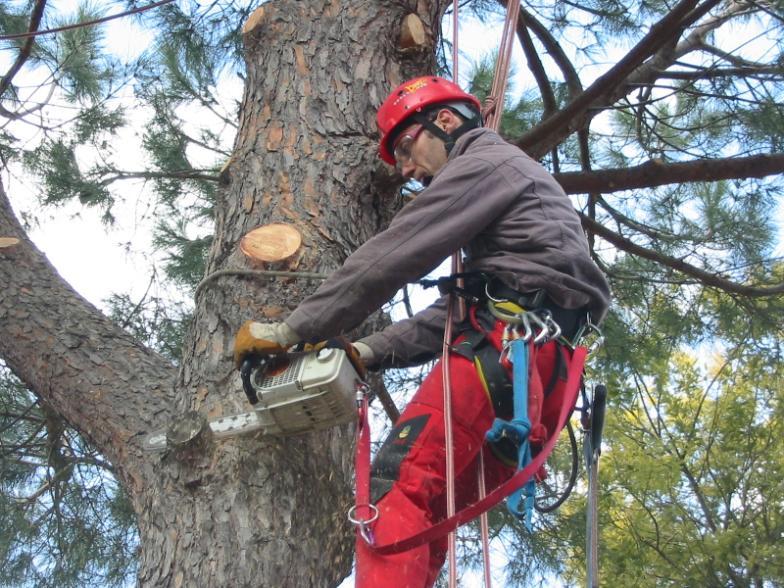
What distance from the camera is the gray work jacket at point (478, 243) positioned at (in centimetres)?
192

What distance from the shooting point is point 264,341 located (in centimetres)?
192

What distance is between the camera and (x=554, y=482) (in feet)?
14.8

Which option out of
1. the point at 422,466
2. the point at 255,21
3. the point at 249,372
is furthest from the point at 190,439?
the point at 255,21

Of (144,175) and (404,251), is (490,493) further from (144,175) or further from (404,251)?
(144,175)

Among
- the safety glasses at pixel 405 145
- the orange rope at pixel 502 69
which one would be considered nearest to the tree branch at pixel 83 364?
the safety glasses at pixel 405 145

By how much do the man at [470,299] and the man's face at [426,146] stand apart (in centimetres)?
12

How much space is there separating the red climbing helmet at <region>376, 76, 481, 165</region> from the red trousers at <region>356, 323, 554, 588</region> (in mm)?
621

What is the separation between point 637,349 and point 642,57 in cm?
154

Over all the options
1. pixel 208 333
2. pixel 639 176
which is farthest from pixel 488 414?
pixel 639 176

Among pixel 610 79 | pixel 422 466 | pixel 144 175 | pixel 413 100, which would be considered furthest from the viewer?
pixel 144 175

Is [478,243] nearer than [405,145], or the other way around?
[478,243]

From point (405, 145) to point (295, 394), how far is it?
0.76 m

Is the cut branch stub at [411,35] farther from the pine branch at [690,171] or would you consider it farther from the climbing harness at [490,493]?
the climbing harness at [490,493]

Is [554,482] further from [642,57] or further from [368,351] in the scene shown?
[368,351]
